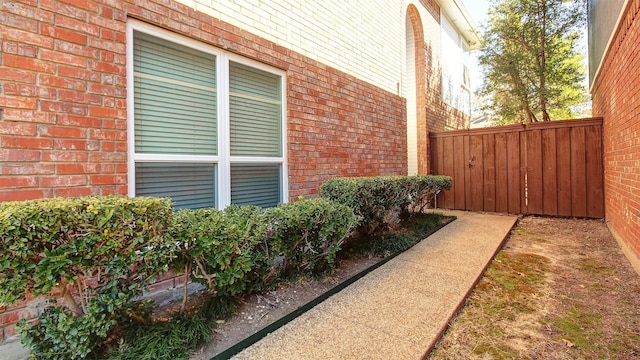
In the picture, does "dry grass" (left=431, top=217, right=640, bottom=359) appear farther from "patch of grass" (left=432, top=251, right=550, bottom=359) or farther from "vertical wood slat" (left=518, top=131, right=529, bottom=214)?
"vertical wood slat" (left=518, top=131, right=529, bottom=214)

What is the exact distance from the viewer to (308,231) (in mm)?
2904

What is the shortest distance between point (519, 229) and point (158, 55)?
6341 millimetres

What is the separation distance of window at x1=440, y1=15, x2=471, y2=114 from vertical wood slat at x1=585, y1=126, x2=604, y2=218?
13.3 feet

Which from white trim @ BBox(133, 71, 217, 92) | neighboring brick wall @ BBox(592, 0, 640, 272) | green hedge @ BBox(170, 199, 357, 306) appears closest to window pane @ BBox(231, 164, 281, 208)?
green hedge @ BBox(170, 199, 357, 306)

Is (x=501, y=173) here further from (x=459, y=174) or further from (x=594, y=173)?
(x=594, y=173)

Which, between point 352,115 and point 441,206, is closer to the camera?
point 352,115

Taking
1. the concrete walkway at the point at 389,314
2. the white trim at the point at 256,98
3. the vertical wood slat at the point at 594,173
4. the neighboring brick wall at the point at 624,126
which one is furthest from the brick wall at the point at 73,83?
the vertical wood slat at the point at 594,173

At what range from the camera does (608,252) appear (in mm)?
4277

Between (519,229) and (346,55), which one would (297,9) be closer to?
(346,55)

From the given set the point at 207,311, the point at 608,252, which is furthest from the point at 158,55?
the point at 608,252

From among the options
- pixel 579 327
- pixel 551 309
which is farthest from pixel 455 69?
pixel 579 327

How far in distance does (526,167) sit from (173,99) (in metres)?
7.27

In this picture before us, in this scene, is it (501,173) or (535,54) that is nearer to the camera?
(501,173)

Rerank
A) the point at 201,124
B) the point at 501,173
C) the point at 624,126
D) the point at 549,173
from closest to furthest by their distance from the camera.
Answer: the point at 201,124 < the point at 624,126 < the point at 549,173 < the point at 501,173
